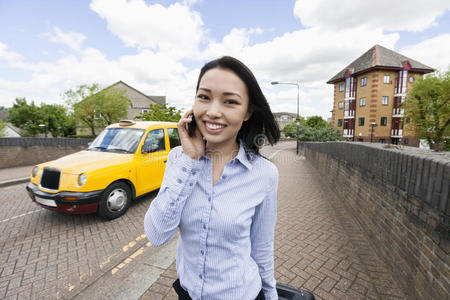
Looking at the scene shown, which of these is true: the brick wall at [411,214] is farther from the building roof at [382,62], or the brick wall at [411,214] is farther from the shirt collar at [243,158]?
the building roof at [382,62]

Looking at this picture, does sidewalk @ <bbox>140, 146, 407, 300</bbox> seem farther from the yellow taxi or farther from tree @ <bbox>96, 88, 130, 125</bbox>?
tree @ <bbox>96, 88, 130, 125</bbox>

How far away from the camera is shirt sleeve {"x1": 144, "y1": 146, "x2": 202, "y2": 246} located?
43.1 inches

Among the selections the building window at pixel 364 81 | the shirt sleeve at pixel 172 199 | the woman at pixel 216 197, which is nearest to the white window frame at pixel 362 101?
the building window at pixel 364 81

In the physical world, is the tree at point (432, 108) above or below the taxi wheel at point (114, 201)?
above

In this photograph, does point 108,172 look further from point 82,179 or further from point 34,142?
point 34,142

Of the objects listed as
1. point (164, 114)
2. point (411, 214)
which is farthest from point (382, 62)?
point (411, 214)

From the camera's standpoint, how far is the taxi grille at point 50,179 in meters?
3.96

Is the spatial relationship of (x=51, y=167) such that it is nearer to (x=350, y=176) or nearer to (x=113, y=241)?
(x=113, y=241)

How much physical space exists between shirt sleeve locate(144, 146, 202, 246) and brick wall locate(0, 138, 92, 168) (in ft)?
47.0

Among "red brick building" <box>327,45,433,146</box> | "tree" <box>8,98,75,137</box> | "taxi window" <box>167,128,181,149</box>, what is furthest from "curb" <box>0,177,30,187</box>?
"red brick building" <box>327,45,433,146</box>

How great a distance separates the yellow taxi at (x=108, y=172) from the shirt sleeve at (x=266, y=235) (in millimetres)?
3729

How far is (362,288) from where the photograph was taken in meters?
A: 2.60

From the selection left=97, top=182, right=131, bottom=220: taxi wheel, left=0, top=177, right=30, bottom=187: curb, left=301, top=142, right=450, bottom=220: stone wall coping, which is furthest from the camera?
left=0, top=177, right=30, bottom=187: curb

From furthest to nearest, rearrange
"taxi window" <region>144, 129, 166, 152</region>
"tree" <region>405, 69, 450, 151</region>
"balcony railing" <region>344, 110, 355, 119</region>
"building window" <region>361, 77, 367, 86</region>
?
1. "balcony railing" <region>344, 110, 355, 119</region>
2. "building window" <region>361, 77, 367, 86</region>
3. "tree" <region>405, 69, 450, 151</region>
4. "taxi window" <region>144, 129, 166, 152</region>
